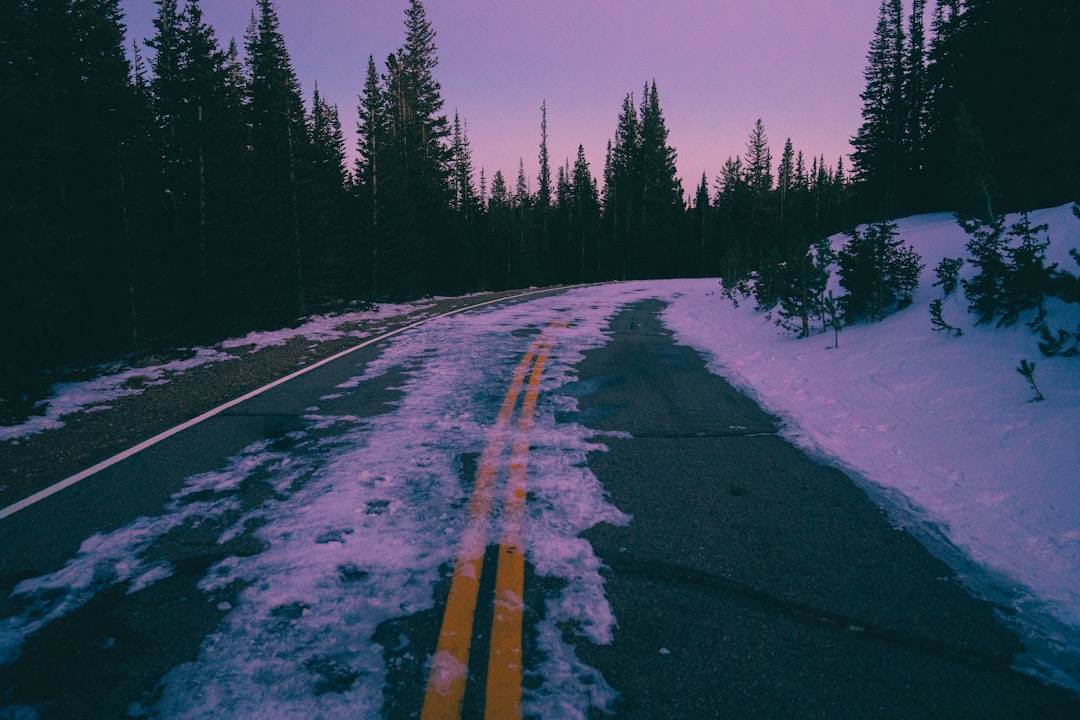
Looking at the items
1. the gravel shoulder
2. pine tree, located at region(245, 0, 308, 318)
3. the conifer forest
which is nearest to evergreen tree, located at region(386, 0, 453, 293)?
the conifer forest

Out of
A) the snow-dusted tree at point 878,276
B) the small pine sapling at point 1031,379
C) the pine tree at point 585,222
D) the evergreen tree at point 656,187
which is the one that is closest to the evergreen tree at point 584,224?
the pine tree at point 585,222

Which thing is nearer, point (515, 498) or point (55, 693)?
point (55, 693)

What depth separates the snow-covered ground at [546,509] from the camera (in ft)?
8.30

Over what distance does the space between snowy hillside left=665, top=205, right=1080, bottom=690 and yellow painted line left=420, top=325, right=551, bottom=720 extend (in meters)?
2.65

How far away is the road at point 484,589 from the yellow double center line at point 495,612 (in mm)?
12

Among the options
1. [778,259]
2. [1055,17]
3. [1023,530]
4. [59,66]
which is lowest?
[1023,530]

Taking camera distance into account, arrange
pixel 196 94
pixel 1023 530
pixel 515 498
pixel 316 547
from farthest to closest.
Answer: pixel 196 94 < pixel 515 498 < pixel 1023 530 < pixel 316 547

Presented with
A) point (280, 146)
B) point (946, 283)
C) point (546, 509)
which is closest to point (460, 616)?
point (546, 509)

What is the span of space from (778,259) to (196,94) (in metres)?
16.6

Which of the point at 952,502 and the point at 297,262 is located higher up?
the point at 297,262

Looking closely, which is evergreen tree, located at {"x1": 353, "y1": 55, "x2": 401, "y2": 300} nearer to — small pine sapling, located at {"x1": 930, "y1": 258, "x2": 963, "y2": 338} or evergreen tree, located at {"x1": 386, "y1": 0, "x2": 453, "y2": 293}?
evergreen tree, located at {"x1": 386, "y1": 0, "x2": 453, "y2": 293}

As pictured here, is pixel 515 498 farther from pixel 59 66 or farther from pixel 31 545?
pixel 59 66

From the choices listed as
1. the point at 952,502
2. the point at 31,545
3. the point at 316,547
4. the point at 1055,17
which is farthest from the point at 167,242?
the point at 1055,17

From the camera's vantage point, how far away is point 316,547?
3.48 m
